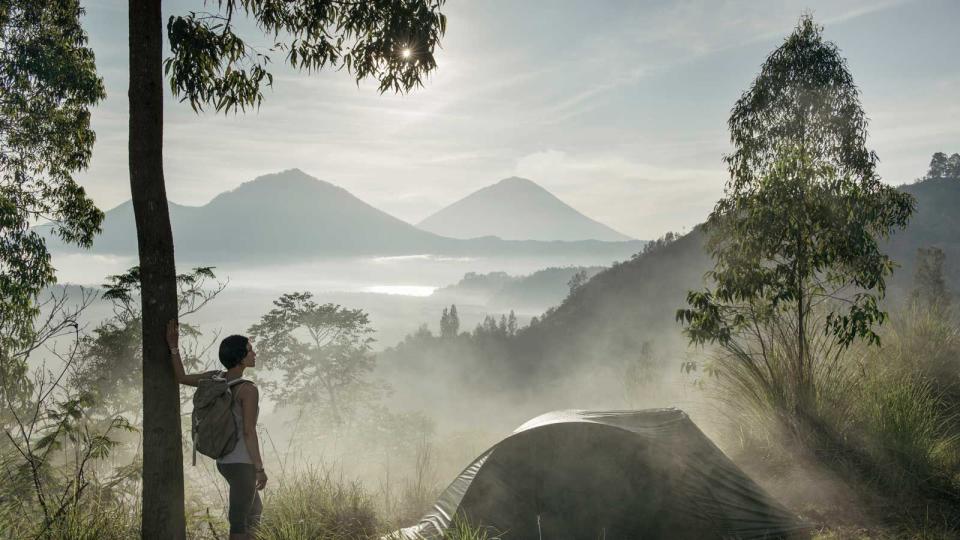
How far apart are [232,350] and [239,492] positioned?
1.05 metres

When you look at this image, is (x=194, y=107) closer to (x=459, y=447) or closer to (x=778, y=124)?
(x=778, y=124)

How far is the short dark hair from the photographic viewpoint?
427cm

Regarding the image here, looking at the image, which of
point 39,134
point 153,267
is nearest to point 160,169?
point 153,267

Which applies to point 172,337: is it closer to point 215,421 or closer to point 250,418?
point 215,421

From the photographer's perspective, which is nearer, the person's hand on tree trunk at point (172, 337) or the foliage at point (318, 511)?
the person's hand on tree trunk at point (172, 337)

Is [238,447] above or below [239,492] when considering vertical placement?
above

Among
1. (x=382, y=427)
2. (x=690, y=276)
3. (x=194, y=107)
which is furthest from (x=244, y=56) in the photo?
(x=690, y=276)

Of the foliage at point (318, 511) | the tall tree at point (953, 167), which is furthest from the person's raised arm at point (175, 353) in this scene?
the tall tree at point (953, 167)

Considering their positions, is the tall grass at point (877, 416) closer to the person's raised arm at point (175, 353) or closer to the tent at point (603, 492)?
the tent at point (603, 492)

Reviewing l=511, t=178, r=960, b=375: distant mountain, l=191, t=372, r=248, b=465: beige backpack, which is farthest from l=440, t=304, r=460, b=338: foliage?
l=191, t=372, r=248, b=465: beige backpack

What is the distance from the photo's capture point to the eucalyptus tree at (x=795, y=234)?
7258 millimetres

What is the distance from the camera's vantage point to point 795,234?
295 inches

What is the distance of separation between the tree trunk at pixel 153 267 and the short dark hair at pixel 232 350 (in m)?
0.40

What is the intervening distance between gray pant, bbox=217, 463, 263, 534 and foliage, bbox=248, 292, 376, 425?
2857 centimetres
